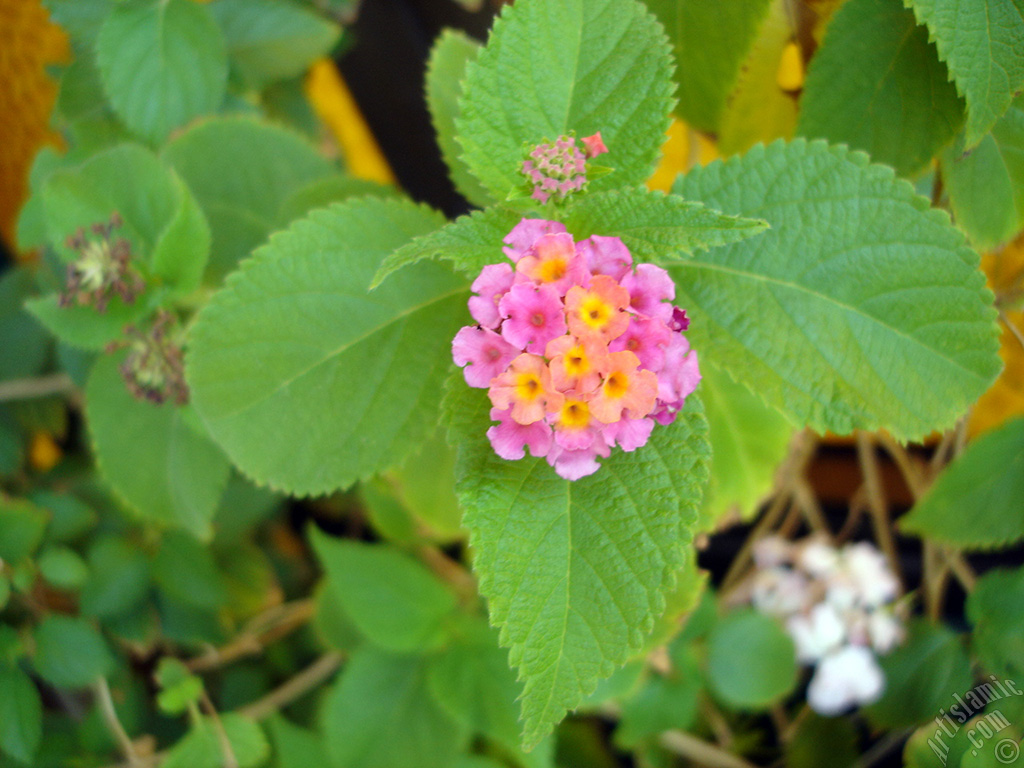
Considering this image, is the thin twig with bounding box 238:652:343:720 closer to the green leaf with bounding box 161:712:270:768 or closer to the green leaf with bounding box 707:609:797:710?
the green leaf with bounding box 161:712:270:768

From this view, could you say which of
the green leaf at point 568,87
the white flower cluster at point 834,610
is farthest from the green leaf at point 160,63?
the white flower cluster at point 834,610

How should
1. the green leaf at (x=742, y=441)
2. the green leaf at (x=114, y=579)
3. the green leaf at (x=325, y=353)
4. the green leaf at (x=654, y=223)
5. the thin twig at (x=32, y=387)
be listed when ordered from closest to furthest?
the green leaf at (x=654, y=223), the green leaf at (x=325, y=353), the green leaf at (x=742, y=441), the green leaf at (x=114, y=579), the thin twig at (x=32, y=387)

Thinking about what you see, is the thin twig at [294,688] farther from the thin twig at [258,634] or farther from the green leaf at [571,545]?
the green leaf at [571,545]

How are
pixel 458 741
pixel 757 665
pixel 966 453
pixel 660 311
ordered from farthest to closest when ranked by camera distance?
1. pixel 757 665
2. pixel 458 741
3. pixel 966 453
4. pixel 660 311

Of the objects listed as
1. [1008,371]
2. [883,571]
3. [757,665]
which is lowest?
[757,665]

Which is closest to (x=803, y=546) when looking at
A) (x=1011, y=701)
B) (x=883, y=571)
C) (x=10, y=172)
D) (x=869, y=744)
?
(x=883, y=571)

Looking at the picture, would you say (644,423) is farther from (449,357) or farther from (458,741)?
(458,741)
